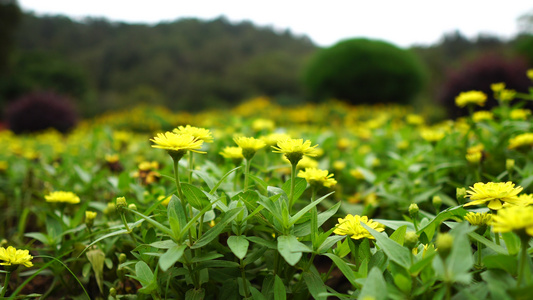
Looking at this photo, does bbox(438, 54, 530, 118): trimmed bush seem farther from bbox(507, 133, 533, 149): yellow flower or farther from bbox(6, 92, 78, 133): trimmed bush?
bbox(6, 92, 78, 133): trimmed bush

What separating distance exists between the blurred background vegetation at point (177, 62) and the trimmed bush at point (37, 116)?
14.2ft

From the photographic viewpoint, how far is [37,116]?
20.7 feet

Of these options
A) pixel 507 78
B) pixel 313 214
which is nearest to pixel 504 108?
pixel 313 214

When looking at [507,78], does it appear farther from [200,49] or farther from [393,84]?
[200,49]

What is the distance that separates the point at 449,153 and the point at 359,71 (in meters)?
7.75

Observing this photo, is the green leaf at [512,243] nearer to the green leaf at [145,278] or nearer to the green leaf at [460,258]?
the green leaf at [460,258]

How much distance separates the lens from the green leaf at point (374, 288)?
616 millimetres

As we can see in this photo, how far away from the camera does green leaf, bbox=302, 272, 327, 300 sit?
77 centimetres

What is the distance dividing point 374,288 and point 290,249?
17 cm

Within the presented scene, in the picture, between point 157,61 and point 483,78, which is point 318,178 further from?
point 157,61

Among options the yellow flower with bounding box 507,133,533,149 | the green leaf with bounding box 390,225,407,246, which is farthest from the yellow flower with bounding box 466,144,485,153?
the green leaf with bounding box 390,225,407,246

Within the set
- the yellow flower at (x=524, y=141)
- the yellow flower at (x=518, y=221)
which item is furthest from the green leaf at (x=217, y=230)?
the yellow flower at (x=524, y=141)

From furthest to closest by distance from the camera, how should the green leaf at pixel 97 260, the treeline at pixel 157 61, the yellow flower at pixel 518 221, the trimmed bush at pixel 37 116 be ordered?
the treeline at pixel 157 61, the trimmed bush at pixel 37 116, the green leaf at pixel 97 260, the yellow flower at pixel 518 221

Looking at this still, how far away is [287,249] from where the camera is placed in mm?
711
